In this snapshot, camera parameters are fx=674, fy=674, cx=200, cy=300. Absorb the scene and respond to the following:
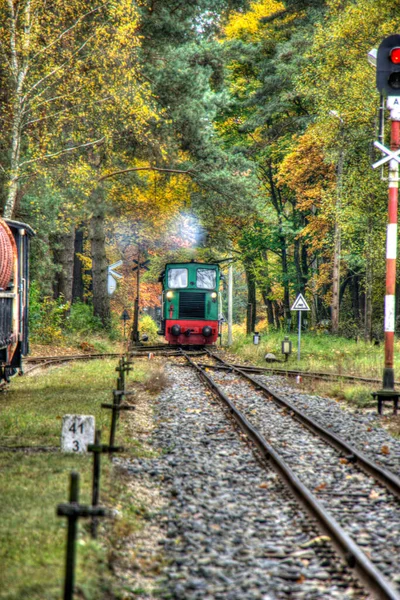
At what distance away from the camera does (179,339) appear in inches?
1076

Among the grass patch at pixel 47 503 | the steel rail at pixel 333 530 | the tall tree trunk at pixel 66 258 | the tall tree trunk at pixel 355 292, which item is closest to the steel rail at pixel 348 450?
the steel rail at pixel 333 530

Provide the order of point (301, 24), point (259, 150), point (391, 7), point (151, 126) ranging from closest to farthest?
point (391, 7) < point (151, 126) < point (301, 24) < point (259, 150)

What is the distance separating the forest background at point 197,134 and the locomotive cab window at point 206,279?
1.65m

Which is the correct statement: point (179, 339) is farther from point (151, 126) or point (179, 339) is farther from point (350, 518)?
point (350, 518)

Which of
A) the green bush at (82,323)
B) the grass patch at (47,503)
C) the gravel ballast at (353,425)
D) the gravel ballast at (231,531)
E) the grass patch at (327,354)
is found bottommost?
the gravel ballast at (231,531)

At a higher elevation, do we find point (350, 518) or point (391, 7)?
point (391, 7)

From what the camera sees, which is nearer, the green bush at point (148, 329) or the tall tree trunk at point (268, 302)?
the tall tree trunk at point (268, 302)

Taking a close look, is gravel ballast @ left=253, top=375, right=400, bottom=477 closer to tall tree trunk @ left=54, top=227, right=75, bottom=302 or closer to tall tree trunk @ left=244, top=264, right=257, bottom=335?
tall tree trunk @ left=54, top=227, right=75, bottom=302

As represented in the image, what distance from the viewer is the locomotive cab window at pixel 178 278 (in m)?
27.5

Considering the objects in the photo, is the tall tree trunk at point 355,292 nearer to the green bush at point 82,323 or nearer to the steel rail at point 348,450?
the green bush at point 82,323

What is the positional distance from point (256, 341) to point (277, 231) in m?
9.23

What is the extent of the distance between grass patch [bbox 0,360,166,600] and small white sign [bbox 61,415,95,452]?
170 mm

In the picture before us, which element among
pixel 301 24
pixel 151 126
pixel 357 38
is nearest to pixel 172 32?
pixel 151 126

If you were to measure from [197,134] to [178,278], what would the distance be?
6111 mm
